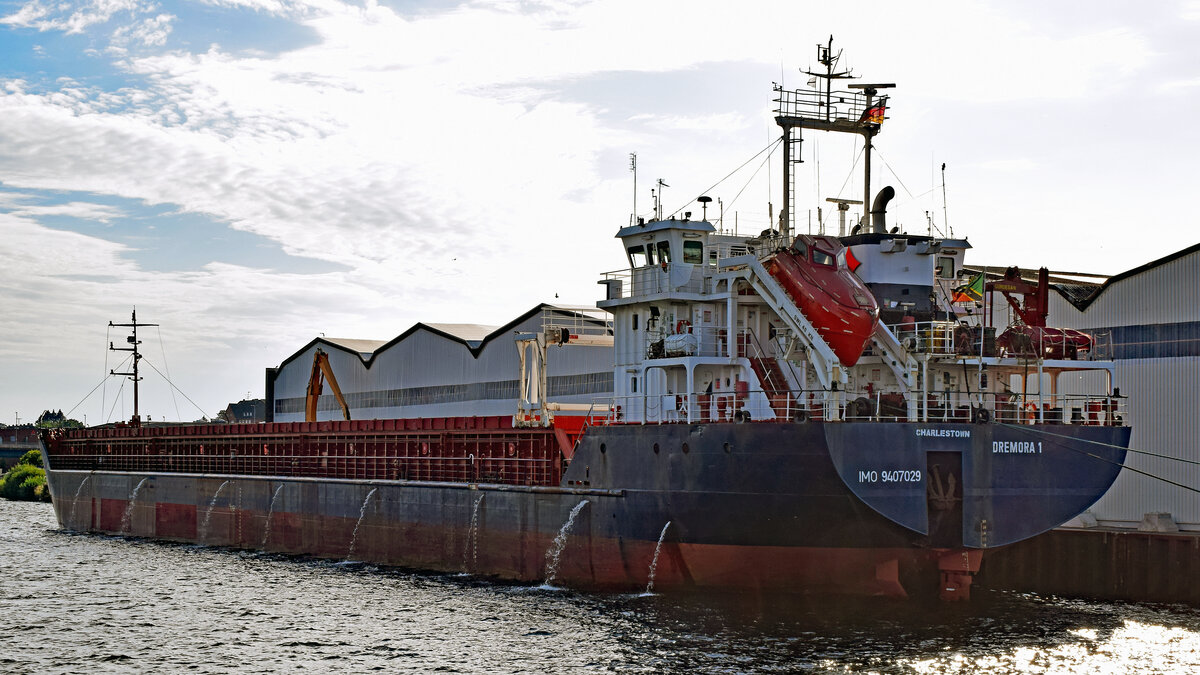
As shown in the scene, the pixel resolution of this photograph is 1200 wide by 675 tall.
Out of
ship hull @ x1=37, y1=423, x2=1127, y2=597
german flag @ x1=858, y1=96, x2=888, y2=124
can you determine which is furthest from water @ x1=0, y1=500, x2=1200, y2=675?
german flag @ x1=858, y1=96, x2=888, y2=124

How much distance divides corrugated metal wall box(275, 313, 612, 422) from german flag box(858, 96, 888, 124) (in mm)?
15578

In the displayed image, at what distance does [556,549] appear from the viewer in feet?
93.3

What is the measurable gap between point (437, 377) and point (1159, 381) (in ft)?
106

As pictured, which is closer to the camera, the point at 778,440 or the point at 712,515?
the point at 778,440

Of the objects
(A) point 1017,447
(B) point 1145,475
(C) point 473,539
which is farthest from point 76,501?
(B) point 1145,475

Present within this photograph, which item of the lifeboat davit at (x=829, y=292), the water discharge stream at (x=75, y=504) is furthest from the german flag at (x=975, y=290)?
the water discharge stream at (x=75, y=504)

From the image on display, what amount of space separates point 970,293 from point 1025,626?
740cm

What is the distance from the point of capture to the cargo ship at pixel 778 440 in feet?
78.3

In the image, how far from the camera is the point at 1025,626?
23.6 meters

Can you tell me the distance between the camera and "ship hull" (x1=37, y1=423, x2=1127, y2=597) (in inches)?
926

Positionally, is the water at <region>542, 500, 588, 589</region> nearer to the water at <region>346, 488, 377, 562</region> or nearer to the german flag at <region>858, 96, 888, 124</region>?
the water at <region>346, 488, 377, 562</region>

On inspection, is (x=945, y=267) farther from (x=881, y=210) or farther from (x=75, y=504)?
(x=75, y=504)

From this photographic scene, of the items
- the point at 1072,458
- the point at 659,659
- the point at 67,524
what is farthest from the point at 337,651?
the point at 67,524

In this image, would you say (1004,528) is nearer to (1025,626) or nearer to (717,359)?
(1025,626)
